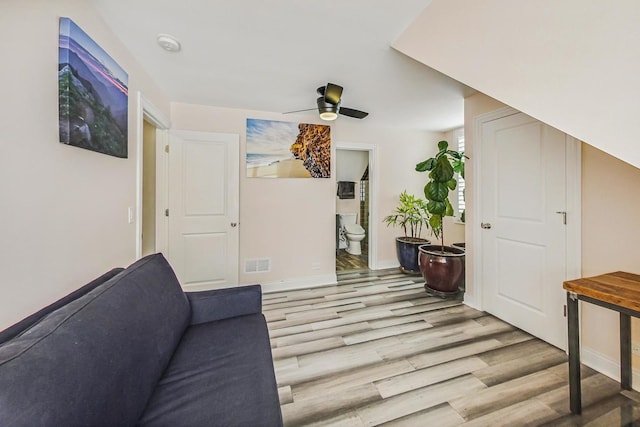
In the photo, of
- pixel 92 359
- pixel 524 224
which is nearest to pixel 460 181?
pixel 524 224

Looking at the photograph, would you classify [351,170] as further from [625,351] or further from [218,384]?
[218,384]

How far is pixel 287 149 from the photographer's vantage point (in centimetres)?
336

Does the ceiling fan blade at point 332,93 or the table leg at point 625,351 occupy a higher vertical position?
the ceiling fan blade at point 332,93

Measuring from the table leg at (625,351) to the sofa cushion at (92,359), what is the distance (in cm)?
250

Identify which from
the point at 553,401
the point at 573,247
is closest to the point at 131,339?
the point at 553,401

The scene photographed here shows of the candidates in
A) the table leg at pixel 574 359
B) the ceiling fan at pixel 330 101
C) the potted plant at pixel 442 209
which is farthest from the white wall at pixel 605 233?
the ceiling fan at pixel 330 101

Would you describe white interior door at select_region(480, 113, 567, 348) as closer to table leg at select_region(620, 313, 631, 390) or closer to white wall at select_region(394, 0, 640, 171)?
table leg at select_region(620, 313, 631, 390)

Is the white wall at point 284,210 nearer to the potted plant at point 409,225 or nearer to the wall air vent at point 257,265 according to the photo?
the wall air vent at point 257,265

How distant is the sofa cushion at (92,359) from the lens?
0.57m

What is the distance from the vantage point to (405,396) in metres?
1.53

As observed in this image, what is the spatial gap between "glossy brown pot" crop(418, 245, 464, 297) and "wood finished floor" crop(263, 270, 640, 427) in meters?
0.28

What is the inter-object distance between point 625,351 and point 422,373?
118 cm

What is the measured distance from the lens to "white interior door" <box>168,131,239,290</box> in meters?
2.98

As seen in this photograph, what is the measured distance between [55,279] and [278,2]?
1.83 meters
